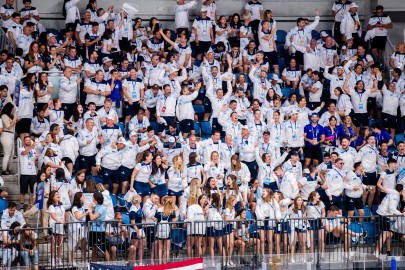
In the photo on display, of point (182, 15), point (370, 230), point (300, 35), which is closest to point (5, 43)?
point (182, 15)

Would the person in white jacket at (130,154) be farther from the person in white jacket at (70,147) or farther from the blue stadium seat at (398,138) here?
the blue stadium seat at (398,138)

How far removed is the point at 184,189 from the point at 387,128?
21.5ft

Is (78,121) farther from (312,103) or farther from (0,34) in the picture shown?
(312,103)

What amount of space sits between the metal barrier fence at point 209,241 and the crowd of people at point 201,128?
0.04 meters

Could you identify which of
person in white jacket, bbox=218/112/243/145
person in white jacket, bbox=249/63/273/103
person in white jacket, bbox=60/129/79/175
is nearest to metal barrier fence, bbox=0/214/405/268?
person in white jacket, bbox=60/129/79/175

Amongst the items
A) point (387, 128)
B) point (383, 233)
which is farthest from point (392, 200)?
point (387, 128)

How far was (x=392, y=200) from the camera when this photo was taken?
23.8m

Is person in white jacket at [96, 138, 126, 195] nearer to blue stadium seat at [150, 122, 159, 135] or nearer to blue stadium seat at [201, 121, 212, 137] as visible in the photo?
blue stadium seat at [150, 122, 159, 135]

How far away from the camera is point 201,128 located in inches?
1053

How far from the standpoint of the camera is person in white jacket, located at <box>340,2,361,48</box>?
97.6 feet

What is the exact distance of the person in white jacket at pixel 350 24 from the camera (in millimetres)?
29750

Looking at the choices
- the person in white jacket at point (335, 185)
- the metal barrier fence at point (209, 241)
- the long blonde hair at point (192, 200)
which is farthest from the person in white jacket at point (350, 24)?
the long blonde hair at point (192, 200)

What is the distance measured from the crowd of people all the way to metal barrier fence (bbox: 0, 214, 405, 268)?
0.04m

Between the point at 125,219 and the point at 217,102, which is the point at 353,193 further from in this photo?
the point at 125,219
